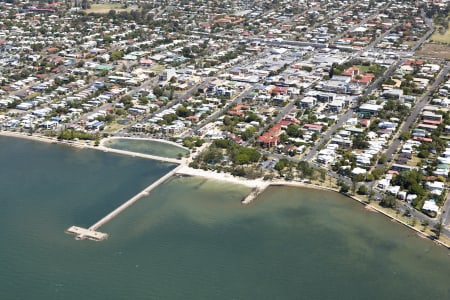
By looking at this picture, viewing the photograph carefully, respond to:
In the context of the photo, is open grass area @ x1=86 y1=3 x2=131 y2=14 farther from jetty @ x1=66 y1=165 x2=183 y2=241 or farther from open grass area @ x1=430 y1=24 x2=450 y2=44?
jetty @ x1=66 y1=165 x2=183 y2=241

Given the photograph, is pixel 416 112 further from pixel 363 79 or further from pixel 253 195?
pixel 253 195

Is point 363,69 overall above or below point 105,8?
above

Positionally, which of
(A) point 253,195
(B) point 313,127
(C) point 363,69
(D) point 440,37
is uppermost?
(D) point 440,37

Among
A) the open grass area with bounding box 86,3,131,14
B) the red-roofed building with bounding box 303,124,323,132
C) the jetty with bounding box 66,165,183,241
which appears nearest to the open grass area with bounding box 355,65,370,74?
the red-roofed building with bounding box 303,124,323,132

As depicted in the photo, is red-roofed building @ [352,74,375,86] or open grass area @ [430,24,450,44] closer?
red-roofed building @ [352,74,375,86]

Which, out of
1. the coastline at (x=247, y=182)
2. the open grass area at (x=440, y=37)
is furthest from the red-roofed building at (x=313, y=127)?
the open grass area at (x=440, y=37)

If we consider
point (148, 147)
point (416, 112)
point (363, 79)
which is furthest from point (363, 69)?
point (148, 147)

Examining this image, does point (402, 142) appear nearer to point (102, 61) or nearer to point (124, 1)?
point (102, 61)
